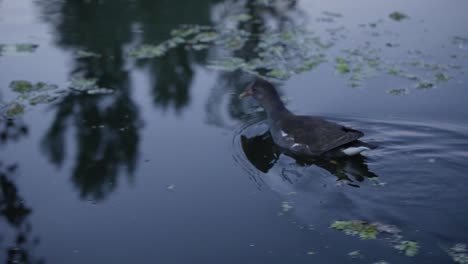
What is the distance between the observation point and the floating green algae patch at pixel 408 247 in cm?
539

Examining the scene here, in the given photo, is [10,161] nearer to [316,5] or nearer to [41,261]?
[41,261]

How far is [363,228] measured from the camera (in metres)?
5.79

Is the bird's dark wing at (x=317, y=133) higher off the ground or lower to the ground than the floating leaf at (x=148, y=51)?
lower

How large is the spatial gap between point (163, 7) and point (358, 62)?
14.1 ft

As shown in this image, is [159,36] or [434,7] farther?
[434,7]

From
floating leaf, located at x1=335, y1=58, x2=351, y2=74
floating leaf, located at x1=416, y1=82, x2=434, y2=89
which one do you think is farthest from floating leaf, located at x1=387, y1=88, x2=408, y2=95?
floating leaf, located at x1=335, y1=58, x2=351, y2=74

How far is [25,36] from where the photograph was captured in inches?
438

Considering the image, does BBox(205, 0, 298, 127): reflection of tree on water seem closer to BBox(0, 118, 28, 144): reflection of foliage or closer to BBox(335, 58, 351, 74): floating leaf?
BBox(335, 58, 351, 74): floating leaf

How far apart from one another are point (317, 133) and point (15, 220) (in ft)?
10.3

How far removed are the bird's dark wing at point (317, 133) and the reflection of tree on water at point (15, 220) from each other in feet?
9.47

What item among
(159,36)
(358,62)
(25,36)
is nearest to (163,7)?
(159,36)

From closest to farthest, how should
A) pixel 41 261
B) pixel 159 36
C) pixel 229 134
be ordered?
pixel 41 261 → pixel 229 134 → pixel 159 36

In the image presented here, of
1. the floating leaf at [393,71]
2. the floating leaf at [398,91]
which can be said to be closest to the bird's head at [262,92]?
the floating leaf at [398,91]

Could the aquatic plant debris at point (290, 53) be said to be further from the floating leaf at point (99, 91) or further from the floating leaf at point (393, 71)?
the floating leaf at point (99, 91)
